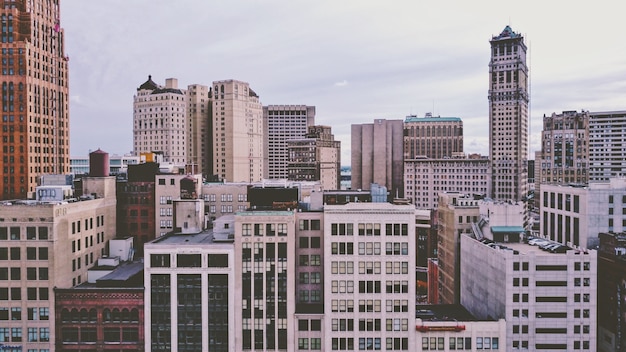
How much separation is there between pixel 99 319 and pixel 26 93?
3380 inches

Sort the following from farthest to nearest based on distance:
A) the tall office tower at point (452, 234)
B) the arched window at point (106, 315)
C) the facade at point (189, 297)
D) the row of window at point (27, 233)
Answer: the tall office tower at point (452, 234), the row of window at point (27, 233), the arched window at point (106, 315), the facade at point (189, 297)

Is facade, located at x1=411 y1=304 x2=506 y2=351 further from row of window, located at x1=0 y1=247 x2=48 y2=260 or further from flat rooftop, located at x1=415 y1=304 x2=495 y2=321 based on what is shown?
row of window, located at x1=0 y1=247 x2=48 y2=260

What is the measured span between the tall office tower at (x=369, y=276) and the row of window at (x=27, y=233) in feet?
190

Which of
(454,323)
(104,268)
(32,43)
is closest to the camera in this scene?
(454,323)

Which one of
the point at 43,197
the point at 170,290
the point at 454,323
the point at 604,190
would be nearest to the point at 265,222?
the point at 170,290

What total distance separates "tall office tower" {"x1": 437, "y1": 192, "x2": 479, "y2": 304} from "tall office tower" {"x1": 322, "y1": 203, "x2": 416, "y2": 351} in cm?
3971

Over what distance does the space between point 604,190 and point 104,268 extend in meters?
125

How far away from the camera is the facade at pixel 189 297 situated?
10956 cm

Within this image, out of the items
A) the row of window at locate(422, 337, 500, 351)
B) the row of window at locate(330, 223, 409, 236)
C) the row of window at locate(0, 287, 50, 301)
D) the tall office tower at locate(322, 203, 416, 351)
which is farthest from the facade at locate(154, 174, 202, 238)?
the row of window at locate(422, 337, 500, 351)

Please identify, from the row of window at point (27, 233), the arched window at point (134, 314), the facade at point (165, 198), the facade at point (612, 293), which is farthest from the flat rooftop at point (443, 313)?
the row of window at point (27, 233)

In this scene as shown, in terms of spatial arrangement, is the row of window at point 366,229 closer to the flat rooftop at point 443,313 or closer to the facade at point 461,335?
the facade at point 461,335

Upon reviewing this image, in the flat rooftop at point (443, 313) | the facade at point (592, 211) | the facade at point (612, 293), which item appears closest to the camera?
the flat rooftop at point (443, 313)

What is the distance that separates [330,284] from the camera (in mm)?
110062

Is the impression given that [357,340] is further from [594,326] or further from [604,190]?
[604,190]
